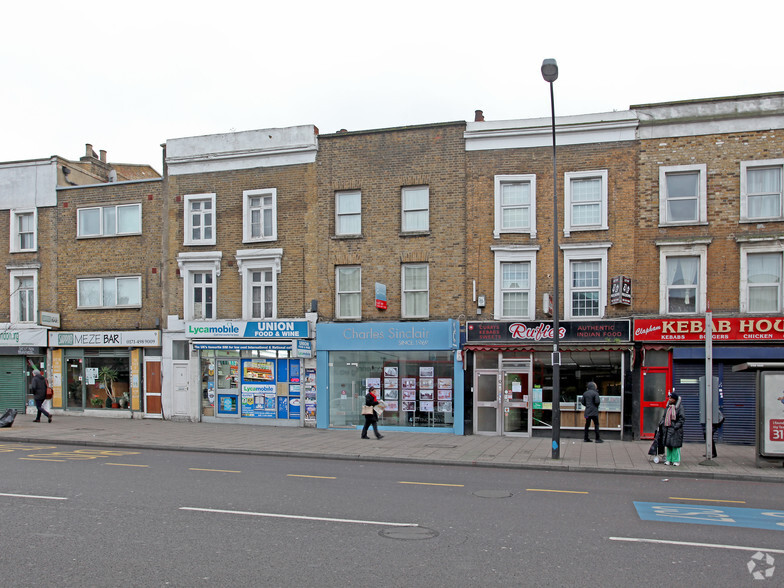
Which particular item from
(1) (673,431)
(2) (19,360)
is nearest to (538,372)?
(1) (673,431)

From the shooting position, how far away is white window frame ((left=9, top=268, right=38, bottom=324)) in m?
26.3

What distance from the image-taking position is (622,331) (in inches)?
771

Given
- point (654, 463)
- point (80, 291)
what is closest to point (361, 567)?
point (654, 463)

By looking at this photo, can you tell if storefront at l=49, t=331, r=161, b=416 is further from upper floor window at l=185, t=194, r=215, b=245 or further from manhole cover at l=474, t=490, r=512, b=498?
manhole cover at l=474, t=490, r=512, b=498

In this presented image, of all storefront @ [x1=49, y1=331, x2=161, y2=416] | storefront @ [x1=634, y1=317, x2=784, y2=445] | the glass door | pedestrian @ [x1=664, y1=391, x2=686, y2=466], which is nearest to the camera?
pedestrian @ [x1=664, y1=391, x2=686, y2=466]

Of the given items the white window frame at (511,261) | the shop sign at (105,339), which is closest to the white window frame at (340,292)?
the white window frame at (511,261)

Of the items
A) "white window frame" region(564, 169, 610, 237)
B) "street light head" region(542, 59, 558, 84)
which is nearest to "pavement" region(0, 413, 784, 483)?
"white window frame" region(564, 169, 610, 237)

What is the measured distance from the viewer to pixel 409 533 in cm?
852

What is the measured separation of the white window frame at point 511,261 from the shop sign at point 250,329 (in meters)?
6.16

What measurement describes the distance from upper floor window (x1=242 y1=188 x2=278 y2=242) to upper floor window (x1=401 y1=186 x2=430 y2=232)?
4542mm

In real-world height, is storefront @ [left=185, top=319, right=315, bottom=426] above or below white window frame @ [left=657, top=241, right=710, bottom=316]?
below

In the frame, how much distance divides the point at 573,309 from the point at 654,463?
243 inches

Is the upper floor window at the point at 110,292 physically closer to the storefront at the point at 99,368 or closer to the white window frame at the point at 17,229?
the storefront at the point at 99,368

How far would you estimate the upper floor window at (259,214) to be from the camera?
2345 centimetres
